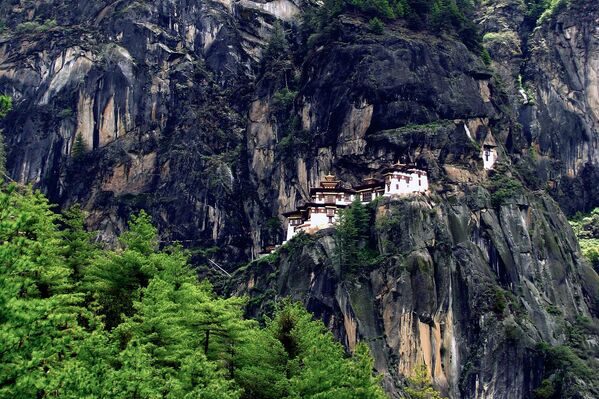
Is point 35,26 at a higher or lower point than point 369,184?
higher

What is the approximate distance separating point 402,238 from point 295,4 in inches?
2032

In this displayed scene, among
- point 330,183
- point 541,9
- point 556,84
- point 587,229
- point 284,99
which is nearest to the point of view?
point 330,183

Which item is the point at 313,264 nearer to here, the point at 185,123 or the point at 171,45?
the point at 185,123

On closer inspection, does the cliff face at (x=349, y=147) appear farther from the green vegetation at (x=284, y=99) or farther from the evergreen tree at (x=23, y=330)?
the evergreen tree at (x=23, y=330)

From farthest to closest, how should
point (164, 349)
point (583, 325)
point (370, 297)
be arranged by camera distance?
point (583, 325) < point (370, 297) < point (164, 349)

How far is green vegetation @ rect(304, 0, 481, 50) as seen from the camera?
9669 centimetres

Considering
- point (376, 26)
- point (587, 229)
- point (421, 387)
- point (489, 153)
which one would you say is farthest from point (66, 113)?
point (587, 229)

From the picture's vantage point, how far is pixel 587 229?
108125 mm

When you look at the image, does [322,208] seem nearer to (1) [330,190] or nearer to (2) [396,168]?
(1) [330,190]

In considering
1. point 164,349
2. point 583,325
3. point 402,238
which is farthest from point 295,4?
point 164,349

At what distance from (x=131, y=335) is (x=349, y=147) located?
60428 mm

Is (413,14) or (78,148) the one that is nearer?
(413,14)

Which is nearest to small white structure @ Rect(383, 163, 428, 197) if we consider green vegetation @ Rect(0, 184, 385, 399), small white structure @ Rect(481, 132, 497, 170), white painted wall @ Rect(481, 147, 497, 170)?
white painted wall @ Rect(481, 147, 497, 170)

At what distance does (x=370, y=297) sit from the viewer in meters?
71.9
